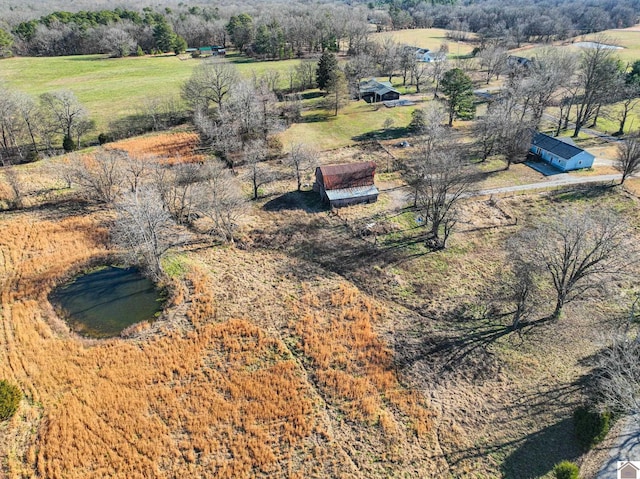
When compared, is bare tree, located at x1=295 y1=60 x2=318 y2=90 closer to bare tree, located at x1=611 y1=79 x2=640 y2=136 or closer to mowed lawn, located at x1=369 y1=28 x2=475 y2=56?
mowed lawn, located at x1=369 y1=28 x2=475 y2=56

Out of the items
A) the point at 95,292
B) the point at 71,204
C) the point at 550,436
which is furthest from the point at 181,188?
the point at 550,436

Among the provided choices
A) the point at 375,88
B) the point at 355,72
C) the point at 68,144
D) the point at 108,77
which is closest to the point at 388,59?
the point at 355,72

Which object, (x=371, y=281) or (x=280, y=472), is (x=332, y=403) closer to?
(x=280, y=472)

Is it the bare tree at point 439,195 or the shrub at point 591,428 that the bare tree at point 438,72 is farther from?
the shrub at point 591,428

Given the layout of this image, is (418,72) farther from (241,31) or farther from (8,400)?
(8,400)

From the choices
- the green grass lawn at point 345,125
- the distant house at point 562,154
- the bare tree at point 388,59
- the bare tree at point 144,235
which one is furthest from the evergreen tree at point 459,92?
the bare tree at point 144,235

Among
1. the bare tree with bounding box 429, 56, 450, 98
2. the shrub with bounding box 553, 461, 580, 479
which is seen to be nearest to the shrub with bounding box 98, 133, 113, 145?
the bare tree with bounding box 429, 56, 450, 98
